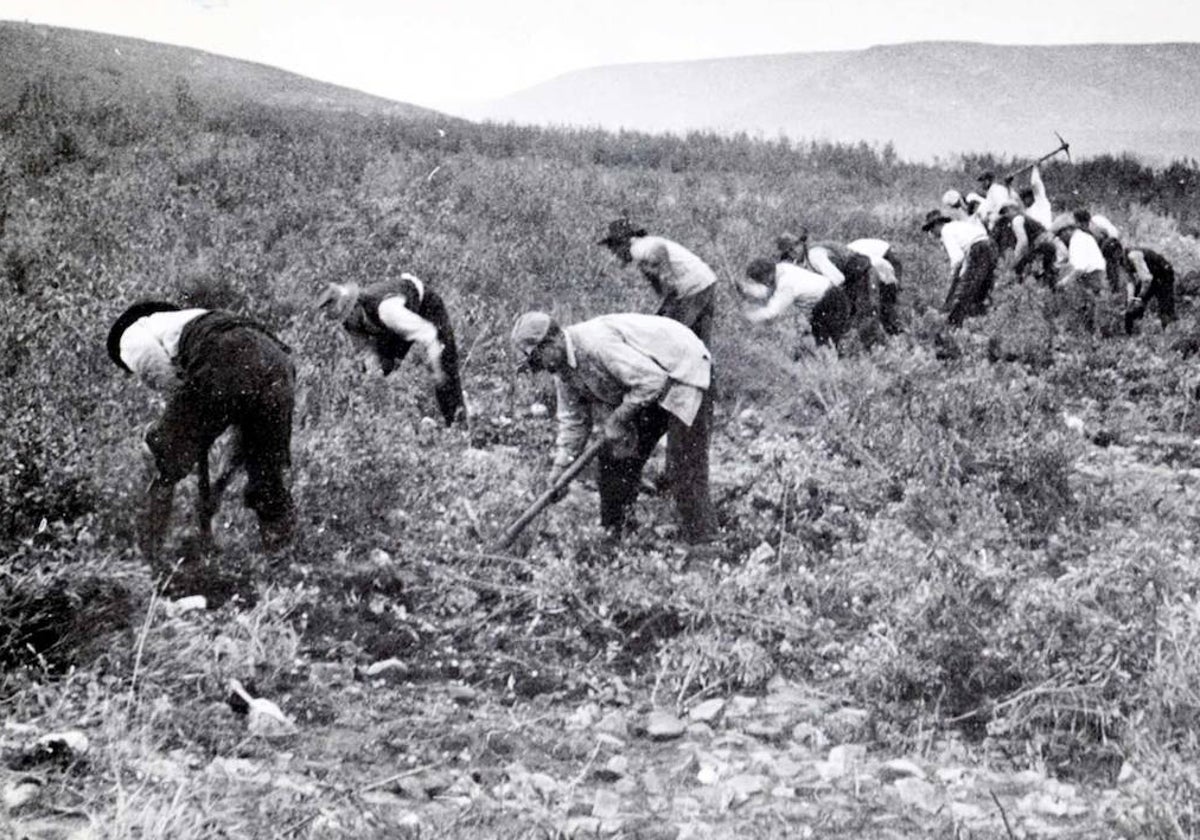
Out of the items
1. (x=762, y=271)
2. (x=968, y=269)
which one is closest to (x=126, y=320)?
(x=762, y=271)

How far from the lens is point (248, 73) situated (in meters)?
26.4

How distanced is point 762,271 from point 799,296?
390 millimetres

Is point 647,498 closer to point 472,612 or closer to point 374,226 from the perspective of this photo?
point 472,612

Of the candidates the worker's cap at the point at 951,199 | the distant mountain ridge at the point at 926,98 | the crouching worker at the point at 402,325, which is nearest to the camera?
the crouching worker at the point at 402,325

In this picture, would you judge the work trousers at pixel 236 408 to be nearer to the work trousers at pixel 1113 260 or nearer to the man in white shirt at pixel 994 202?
Answer: the work trousers at pixel 1113 260

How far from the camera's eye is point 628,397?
210 inches

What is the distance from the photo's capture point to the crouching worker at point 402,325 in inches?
264

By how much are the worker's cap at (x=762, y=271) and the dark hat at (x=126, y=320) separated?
15.1 feet

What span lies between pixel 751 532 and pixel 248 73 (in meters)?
24.1

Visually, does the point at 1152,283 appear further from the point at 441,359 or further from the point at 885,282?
the point at 441,359

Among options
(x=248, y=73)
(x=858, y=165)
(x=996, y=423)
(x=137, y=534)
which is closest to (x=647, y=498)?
(x=996, y=423)

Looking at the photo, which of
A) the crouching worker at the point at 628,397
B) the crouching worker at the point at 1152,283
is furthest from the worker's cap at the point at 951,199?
the crouching worker at the point at 628,397

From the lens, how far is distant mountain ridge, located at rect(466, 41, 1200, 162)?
17562 mm

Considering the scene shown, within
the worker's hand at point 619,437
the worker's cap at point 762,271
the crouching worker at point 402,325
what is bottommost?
the worker's hand at point 619,437
